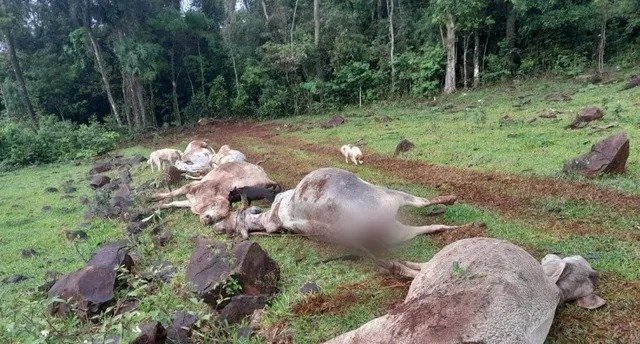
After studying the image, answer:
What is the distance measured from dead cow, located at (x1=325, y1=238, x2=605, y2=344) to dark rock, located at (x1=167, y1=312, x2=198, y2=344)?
4.95 feet

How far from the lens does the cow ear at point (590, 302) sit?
13.1ft

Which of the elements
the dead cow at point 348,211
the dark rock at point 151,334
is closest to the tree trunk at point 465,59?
the dead cow at point 348,211

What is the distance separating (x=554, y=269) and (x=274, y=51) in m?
25.7

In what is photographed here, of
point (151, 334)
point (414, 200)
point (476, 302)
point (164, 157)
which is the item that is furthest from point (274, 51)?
point (476, 302)

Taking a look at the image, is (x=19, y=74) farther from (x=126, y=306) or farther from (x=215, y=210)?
(x=126, y=306)

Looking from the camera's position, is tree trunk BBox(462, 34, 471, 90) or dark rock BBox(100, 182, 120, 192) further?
tree trunk BBox(462, 34, 471, 90)

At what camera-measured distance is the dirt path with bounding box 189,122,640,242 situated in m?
6.06

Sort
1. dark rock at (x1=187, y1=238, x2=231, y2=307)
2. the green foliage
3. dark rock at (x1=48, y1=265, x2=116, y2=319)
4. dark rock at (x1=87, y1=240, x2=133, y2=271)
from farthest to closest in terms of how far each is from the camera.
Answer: the green foliage → dark rock at (x1=87, y1=240, x2=133, y2=271) → dark rock at (x1=48, y1=265, x2=116, y2=319) → dark rock at (x1=187, y1=238, x2=231, y2=307)

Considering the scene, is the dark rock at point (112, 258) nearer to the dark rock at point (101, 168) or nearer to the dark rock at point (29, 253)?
the dark rock at point (29, 253)

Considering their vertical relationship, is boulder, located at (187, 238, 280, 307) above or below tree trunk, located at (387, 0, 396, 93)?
below

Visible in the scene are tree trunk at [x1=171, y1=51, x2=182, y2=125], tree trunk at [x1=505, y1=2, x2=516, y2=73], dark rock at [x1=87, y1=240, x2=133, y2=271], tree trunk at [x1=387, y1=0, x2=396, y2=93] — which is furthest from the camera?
tree trunk at [x1=171, y1=51, x2=182, y2=125]

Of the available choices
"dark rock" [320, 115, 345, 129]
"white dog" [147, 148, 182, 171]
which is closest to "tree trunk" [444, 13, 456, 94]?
"dark rock" [320, 115, 345, 129]

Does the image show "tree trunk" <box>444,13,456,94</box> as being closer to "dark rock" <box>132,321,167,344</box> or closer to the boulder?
the boulder

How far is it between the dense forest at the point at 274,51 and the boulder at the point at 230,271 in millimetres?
21093
